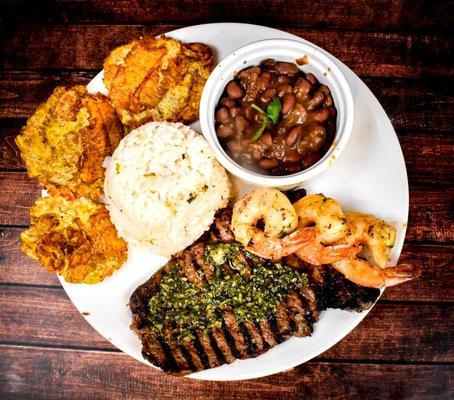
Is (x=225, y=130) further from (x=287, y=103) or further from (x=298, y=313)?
(x=298, y=313)

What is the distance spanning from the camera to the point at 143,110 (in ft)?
10.5

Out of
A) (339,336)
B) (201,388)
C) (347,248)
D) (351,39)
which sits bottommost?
(201,388)

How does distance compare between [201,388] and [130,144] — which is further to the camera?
[201,388]

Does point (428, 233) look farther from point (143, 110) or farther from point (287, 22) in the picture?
point (143, 110)

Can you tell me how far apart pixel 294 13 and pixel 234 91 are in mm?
1182

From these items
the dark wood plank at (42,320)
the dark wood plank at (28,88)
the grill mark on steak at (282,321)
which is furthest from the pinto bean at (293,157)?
the dark wood plank at (42,320)

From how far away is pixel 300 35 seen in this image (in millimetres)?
3703

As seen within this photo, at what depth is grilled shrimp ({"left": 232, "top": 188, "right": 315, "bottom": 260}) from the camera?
9.11 feet

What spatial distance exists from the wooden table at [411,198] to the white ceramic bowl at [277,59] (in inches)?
35.0

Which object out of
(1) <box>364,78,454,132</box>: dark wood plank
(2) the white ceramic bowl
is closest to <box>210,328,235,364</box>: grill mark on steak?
(2) the white ceramic bowl

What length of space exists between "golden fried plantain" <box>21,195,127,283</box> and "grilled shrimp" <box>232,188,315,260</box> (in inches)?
30.4

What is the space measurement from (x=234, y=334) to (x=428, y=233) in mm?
1501

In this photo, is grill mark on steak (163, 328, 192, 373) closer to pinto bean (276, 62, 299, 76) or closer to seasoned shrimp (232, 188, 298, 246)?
seasoned shrimp (232, 188, 298, 246)

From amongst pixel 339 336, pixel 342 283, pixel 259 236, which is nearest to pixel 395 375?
pixel 339 336
